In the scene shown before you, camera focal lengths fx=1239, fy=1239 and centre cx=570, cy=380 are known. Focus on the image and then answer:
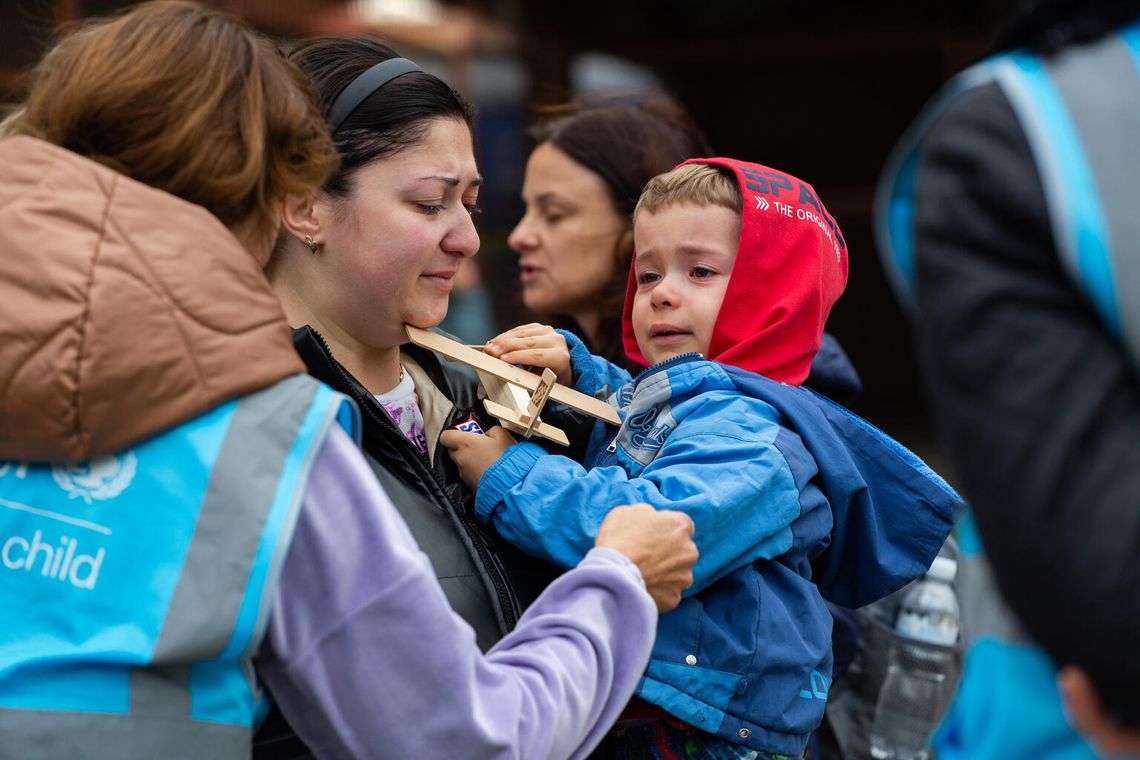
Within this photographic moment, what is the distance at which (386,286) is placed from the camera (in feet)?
7.16

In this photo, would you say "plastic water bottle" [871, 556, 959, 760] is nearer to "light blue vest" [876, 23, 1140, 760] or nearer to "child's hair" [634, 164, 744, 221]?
"child's hair" [634, 164, 744, 221]

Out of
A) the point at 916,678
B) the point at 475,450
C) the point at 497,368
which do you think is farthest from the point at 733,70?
the point at 475,450

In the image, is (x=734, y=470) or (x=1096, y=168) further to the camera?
(x=734, y=470)

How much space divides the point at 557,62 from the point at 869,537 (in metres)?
6.82

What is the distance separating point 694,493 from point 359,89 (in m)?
0.91

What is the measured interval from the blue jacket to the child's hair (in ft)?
1.11

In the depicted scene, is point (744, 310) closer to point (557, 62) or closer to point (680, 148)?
point (680, 148)

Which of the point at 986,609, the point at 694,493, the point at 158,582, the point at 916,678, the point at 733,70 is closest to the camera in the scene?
the point at 986,609

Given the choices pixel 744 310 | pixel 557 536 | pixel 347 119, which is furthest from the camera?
pixel 744 310

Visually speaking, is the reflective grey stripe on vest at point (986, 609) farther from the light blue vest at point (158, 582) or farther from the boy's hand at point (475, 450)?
the boy's hand at point (475, 450)

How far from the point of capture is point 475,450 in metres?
2.16

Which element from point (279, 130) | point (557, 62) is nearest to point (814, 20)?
point (557, 62)

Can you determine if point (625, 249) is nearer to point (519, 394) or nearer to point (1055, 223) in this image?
point (519, 394)

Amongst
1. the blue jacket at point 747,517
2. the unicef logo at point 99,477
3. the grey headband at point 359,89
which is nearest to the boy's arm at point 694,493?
the blue jacket at point 747,517
